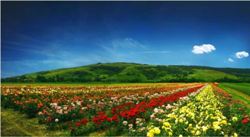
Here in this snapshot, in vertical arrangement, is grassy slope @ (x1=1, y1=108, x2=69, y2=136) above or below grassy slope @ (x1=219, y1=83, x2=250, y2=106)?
above

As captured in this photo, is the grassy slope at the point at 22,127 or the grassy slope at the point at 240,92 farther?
the grassy slope at the point at 240,92

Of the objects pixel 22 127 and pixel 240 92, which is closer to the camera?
pixel 22 127

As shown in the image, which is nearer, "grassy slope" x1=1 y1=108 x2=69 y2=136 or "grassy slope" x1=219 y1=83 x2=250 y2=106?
"grassy slope" x1=1 y1=108 x2=69 y2=136

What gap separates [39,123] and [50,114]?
22.7 inches

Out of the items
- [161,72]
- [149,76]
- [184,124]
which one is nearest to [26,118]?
[184,124]

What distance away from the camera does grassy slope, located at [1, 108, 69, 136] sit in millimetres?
11203

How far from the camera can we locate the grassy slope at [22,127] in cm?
1120

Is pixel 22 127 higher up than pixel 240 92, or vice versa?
pixel 22 127

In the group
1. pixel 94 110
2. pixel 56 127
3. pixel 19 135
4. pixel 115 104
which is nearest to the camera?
pixel 19 135

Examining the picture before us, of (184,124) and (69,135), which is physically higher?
(184,124)

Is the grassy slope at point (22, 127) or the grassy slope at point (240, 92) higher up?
the grassy slope at point (22, 127)

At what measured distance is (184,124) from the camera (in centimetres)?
877

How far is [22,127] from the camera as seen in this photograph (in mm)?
12281

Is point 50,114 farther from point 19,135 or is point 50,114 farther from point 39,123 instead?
point 19,135
